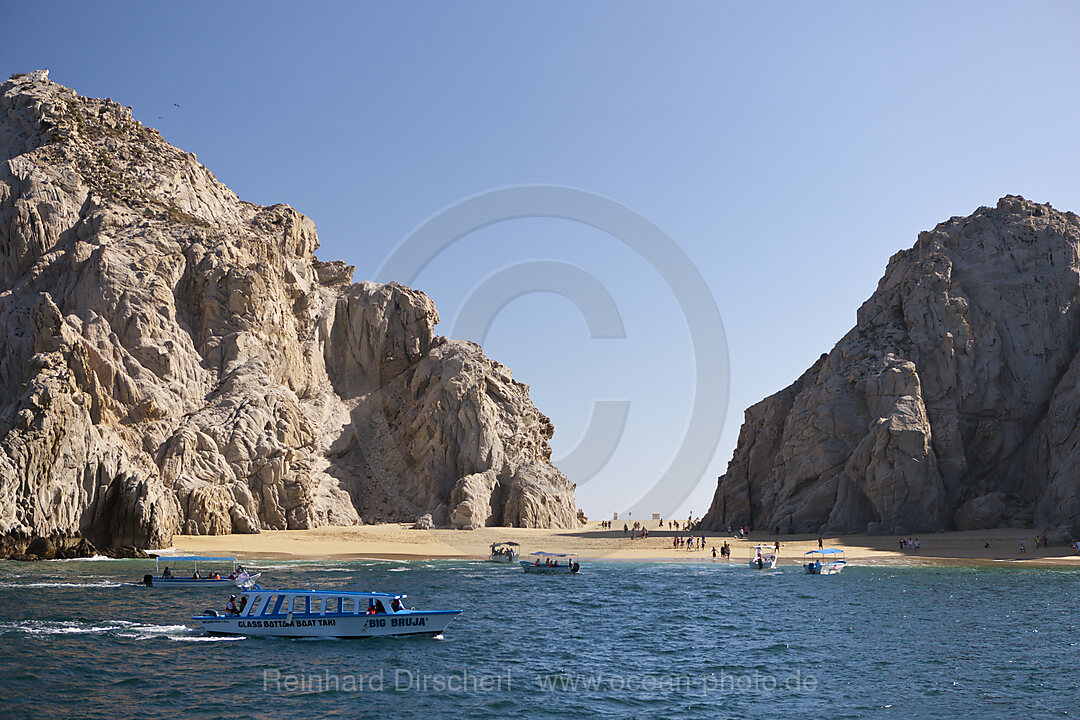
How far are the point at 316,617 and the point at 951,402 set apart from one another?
68746 millimetres

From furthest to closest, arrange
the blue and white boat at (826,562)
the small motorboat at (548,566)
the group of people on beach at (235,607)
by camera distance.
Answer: the small motorboat at (548,566), the blue and white boat at (826,562), the group of people on beach at (235,607)

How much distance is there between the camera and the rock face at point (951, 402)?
8200 cm

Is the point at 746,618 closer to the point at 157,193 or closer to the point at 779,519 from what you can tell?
the point at 779,519

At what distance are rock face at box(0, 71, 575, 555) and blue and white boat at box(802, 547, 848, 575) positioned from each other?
35.7 m

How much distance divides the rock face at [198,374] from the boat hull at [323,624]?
111 feet

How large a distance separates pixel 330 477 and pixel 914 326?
64139mm

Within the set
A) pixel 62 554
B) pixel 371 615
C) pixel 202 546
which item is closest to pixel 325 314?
pixel 202 546

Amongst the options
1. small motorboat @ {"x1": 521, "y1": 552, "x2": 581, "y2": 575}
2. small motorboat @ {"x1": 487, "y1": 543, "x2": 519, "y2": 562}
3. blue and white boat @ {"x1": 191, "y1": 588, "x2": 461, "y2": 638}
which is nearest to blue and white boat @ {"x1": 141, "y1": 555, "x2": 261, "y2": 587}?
blue and white boat @ {"x1": 191, "y1": 588, "x2": 461, "y2": 638}

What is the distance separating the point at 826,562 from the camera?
70.4 metres

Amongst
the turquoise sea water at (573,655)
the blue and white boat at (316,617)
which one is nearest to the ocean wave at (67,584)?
the turquoise sea water at (573,655)

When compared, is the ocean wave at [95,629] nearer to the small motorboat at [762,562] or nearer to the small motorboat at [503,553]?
the small motorboat at [503,553]

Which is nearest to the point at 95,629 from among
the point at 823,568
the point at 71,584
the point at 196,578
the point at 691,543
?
the point at 71,584

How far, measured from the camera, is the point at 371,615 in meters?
39.2

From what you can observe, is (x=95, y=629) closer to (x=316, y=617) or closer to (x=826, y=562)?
(x=316, y=617)
